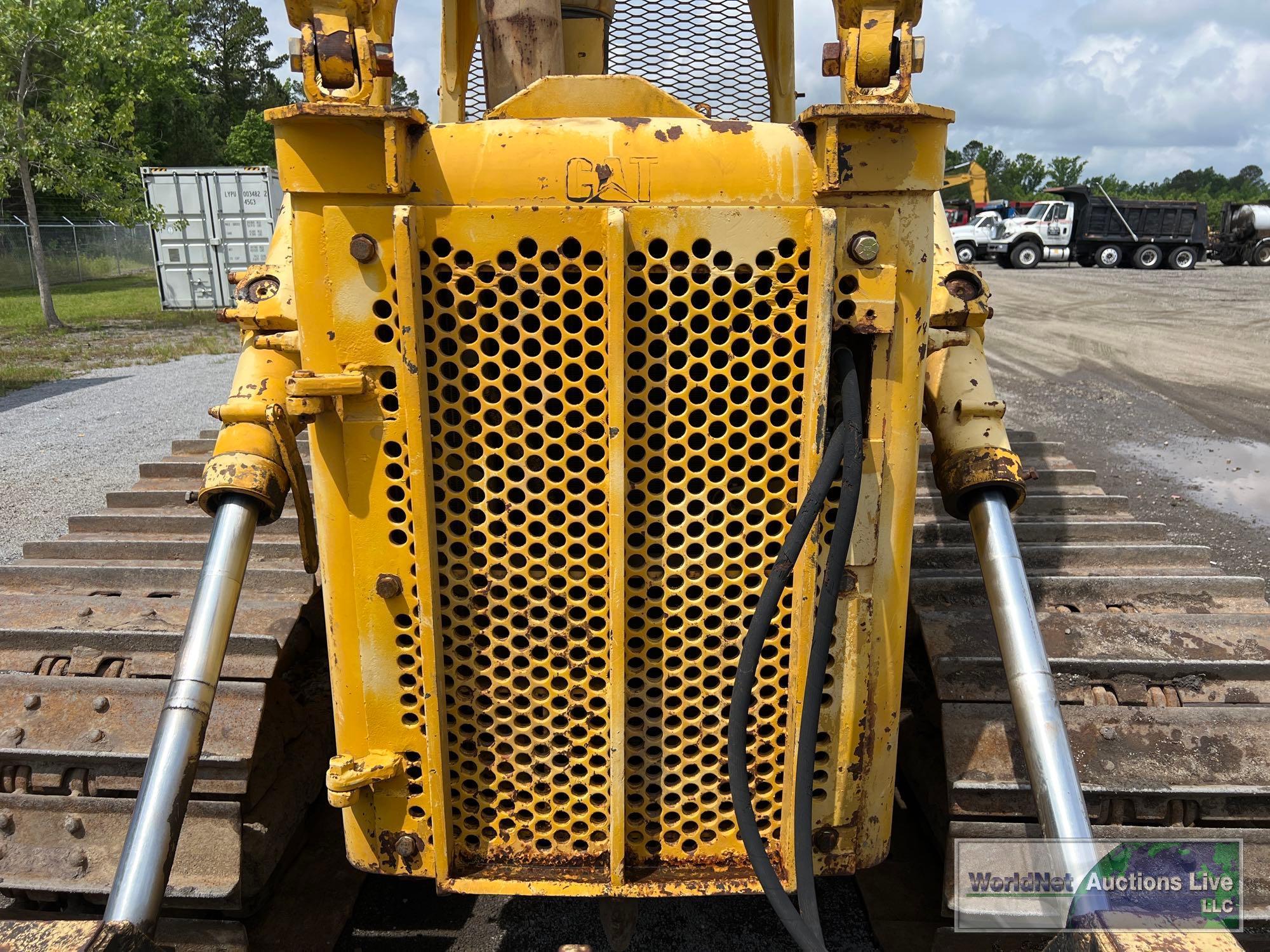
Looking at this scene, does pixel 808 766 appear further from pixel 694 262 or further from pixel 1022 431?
pixel 1022 431

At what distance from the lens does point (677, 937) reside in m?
2.71

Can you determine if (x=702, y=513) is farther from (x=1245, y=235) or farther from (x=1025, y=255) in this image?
(x=1245, y=235)

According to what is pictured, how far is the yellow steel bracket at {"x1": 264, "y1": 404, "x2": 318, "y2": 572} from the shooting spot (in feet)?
6.82

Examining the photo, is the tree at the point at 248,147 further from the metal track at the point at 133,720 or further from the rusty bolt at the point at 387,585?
the rusty bolt at the point at 387,585

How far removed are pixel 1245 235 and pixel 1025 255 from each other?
25.0 feet

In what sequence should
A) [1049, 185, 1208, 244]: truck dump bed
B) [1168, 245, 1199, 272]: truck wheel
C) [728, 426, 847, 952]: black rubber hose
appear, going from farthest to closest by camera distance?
[1168, 245, 1199, 272]: truck wheel < [1049, 185, 1208, 244]: truck dump bed < [728, 426, 847, 952]: black rubber hose

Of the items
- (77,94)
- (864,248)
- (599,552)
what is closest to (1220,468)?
(864,248)

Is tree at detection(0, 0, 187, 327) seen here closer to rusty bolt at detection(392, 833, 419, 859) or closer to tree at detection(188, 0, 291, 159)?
rusty bolt at detection(392, 833, 419, 859)

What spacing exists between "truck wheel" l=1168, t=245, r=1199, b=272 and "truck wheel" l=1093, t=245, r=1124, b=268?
1.44m

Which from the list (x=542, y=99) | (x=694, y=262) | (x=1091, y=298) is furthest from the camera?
(x=1091, y=298)

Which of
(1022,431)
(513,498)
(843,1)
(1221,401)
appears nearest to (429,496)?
(513,498)

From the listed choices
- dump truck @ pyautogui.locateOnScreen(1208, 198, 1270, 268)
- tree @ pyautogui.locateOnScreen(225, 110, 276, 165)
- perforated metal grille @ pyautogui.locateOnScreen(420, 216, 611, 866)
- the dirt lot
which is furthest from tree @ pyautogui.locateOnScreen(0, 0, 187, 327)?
dump truck @ pyautogui.locateOnScreen(1208, 198, 1270, 268)

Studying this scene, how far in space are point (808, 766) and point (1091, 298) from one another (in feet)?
70.2

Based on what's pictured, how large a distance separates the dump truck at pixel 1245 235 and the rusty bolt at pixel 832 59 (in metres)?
34.9
